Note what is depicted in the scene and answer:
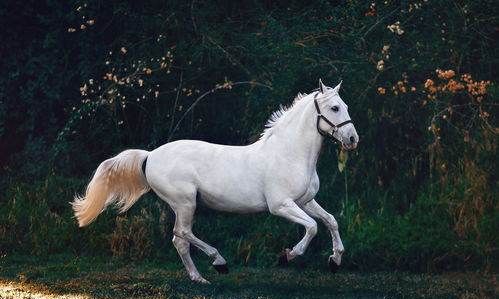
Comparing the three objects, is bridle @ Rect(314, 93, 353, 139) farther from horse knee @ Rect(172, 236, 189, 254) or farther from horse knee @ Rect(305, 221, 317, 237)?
horse knee @ Rect(172, 236, 189, 254)

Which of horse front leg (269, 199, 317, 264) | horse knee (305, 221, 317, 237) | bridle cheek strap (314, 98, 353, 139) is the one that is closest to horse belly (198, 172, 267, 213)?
horse front leg (269, 199, 317, 264)

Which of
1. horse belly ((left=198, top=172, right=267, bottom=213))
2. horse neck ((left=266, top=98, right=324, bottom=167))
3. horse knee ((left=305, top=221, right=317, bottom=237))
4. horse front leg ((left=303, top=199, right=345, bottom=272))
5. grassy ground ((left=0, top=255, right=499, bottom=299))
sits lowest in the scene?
grassy ground ((left=0, top=255, right=499, bottom=299))

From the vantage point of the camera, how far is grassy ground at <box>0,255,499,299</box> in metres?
10.2

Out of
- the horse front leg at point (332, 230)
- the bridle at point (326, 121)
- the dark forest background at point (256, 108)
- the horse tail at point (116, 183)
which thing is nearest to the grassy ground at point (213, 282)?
the horse front leg at point (332, 230)

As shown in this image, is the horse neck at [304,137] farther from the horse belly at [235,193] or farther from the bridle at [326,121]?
the horse belly at [235,193]

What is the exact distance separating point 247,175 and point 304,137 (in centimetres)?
73

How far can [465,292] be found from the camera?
10.5 metres

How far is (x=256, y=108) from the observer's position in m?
14.0

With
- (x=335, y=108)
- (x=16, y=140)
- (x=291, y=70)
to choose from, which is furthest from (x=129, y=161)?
(x=16, y=140)

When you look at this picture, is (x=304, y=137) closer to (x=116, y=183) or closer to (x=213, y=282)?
(x=213, y=282)

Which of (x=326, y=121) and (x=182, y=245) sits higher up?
(x=326, y=121)

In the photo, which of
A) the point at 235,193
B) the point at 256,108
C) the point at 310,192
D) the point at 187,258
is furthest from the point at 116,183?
the point at 256,108

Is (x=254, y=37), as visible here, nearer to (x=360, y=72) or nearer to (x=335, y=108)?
(x=360, y=72)

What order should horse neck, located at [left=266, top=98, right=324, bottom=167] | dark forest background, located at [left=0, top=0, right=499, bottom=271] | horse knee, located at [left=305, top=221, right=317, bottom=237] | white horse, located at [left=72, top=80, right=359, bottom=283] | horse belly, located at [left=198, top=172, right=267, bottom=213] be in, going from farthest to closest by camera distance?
dark forest background, located at [left=0, top=0, right=499, bottom=271] → horse belly, located at [left=198, top=172, right=267, bottom=213] → horse neck, located at [left=266, top=98, right=324, bottom=167] → white horse, located at [left=72, top=80, right=359, bottom=283] → horse knee, located at [left=305, top=221, right=317, bottom=237]
